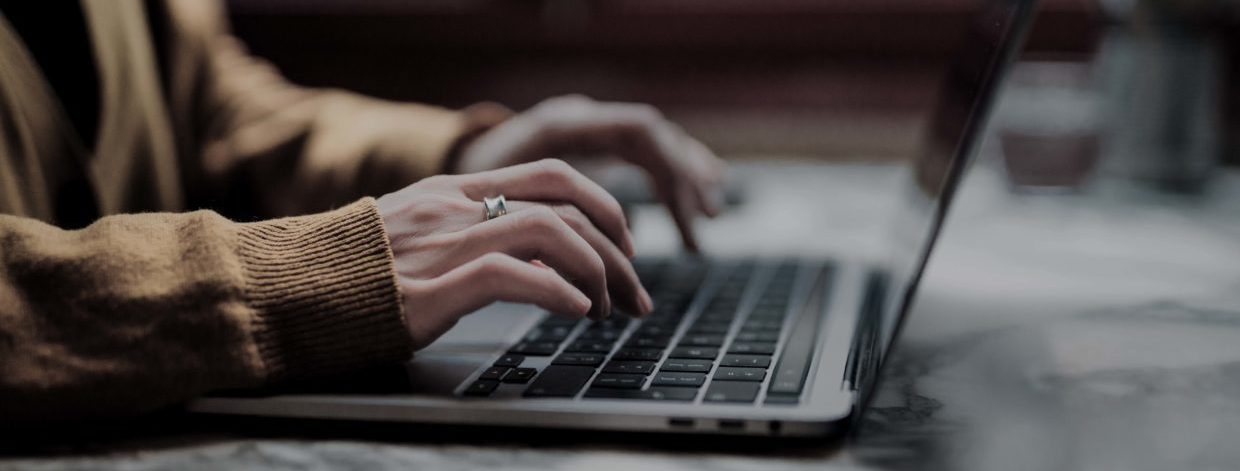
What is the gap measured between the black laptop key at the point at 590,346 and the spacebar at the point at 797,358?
76 millimetres

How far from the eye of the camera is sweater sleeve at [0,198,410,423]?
15.5 inches

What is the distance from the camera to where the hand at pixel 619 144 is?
2.47ft

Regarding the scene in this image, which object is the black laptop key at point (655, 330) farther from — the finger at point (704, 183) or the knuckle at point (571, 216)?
the finger at point (704, 183)

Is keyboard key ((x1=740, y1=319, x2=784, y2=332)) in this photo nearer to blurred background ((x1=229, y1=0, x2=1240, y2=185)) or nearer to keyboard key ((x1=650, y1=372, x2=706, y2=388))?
keyboard key ((x1=650, y1=372, x2=706, y2=388))

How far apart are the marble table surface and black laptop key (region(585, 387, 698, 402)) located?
0.02m

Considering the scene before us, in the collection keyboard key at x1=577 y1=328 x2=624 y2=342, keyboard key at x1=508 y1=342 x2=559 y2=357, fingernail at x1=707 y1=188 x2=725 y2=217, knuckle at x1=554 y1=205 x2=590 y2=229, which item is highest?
knuckle at x1=554 y1=205 x2=590 y2=229

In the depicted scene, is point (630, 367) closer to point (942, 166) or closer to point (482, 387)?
point (482, 387)

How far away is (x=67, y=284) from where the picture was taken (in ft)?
1.32

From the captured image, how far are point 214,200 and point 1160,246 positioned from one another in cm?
67

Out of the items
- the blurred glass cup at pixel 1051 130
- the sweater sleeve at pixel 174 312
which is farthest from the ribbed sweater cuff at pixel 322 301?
the blurred glass cup at pixel 1051 130

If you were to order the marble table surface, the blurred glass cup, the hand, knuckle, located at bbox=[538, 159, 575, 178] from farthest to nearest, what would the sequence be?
1. the blurred glass cup
2. the hand
3. knuckle, located at bbox=[538, 159, 575, 178]
4. the marble table surface

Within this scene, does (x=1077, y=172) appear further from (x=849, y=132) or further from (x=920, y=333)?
(x=920, y=333)

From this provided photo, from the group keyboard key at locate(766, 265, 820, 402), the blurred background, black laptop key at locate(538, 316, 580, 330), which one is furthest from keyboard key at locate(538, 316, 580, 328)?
the blurred background

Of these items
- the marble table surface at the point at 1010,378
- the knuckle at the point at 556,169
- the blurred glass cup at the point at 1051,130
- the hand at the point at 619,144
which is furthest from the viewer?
the blurred glass cup at the point at 1051,130
